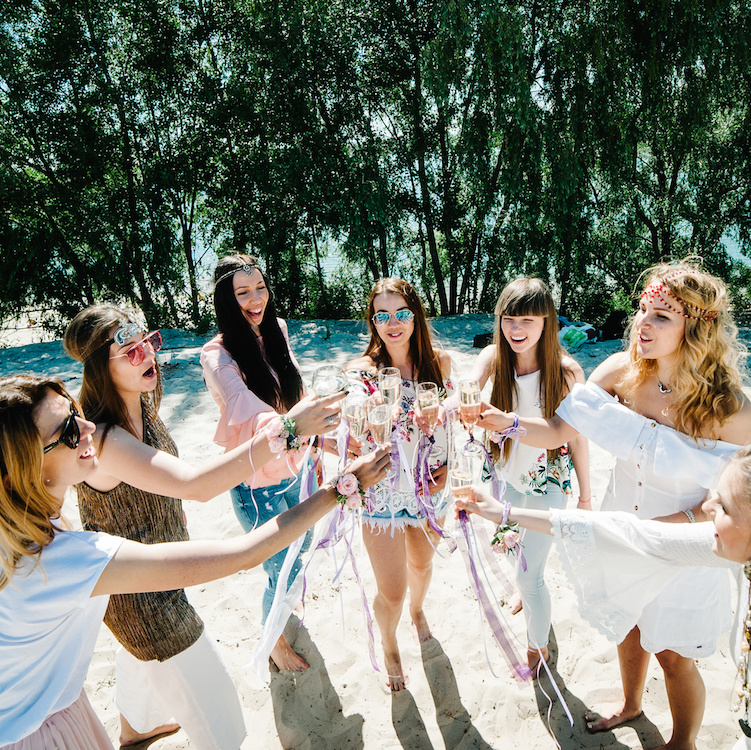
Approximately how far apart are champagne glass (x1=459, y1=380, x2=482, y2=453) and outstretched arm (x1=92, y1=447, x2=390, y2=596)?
0.83 metres

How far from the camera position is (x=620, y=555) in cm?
190

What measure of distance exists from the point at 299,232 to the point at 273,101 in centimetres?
300

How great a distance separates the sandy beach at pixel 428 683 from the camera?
2.59m

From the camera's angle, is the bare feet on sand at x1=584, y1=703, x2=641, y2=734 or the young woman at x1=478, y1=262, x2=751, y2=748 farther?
the bare feet on sand at x1=584, y1=703, x2=641, y2=734

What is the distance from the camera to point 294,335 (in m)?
10.9

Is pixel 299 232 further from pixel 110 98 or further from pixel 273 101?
pixel 110 98

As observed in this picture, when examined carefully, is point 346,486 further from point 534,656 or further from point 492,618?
point 534,656

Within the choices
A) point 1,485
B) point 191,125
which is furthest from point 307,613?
point 191,125

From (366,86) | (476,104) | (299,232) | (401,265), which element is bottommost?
(401,265)

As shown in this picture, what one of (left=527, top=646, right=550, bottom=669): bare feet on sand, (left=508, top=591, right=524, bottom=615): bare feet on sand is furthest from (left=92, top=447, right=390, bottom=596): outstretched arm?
(left=508, top=591, right=524, bottom=615): bare feet on sand

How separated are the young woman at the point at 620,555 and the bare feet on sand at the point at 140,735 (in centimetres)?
208

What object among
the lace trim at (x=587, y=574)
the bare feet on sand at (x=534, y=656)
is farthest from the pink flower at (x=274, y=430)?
the bare feet on sand at (x=534, y=656)

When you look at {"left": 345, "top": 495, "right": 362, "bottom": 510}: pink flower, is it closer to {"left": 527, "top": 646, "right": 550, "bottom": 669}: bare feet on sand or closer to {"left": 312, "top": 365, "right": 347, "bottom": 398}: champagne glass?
{"left": 312, "top": 365, "right": 347, "bottom": 398}: champagne glass

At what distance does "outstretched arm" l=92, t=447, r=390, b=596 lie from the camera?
1.48 meters
